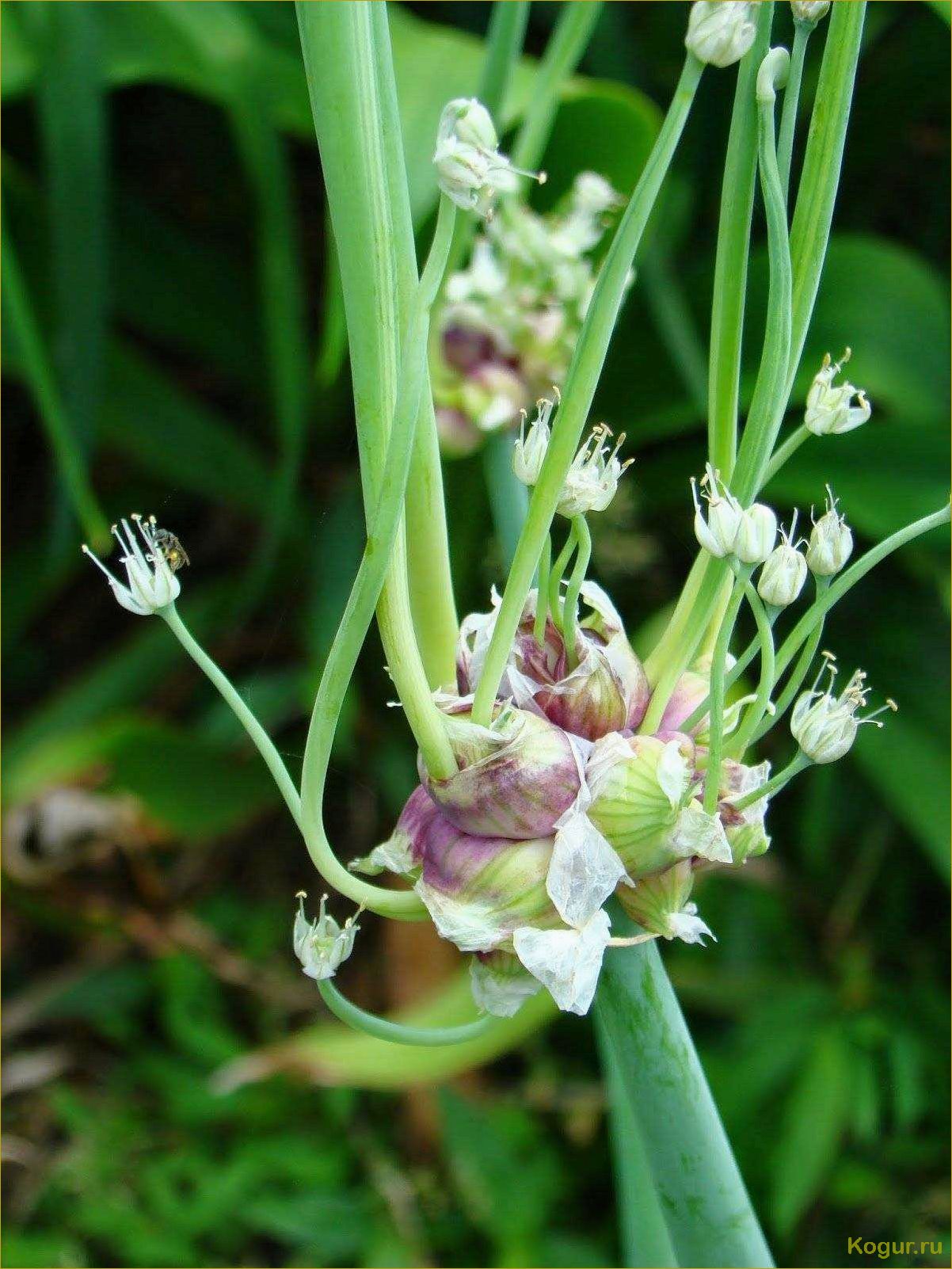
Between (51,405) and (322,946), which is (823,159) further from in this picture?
(51,405)

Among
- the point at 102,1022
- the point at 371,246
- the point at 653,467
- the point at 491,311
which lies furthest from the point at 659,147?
the point at 102,1022

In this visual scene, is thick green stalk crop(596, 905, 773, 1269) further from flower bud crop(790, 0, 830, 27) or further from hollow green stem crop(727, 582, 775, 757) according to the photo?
flower bud crop(790, 0, 830, 27)

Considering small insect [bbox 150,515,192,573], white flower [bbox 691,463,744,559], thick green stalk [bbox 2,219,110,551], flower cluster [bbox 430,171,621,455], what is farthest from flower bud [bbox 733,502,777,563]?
thick green stalk [bbox 2,219,110,551]

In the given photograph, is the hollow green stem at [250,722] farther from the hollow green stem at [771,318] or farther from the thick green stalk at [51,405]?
the thick green stalk at [51,405]

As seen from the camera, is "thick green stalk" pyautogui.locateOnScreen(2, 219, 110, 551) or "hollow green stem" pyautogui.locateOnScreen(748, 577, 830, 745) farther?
"thick green stalk" pyautogui.locateOnScreen(2, 219, 110, 551)

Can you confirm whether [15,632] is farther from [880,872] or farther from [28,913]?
[880,872]

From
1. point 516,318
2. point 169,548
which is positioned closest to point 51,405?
point 516,318

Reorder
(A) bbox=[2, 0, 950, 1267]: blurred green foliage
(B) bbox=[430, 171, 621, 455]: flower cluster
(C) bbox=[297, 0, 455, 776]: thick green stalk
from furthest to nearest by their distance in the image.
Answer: (A) bbox=[2, 0, 950, 1267]: blurred green foliage < (B) bbox=[430, 171, 621, 455]: flower cluster < (C) bbox=[297, 0, 455, 776]: thick green stalk
